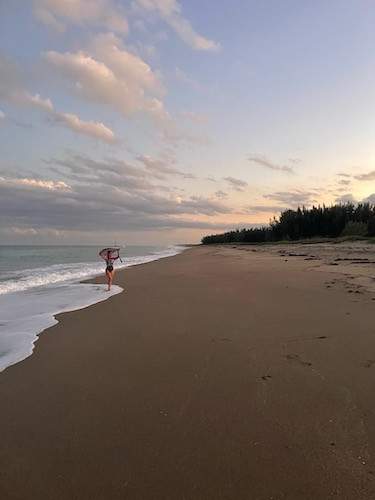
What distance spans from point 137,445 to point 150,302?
18.4 ft

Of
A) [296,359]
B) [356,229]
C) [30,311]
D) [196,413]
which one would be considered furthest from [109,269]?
[356,229]

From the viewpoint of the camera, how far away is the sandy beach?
2.10 meters

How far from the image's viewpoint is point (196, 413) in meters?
2.86

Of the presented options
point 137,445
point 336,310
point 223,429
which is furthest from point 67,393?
point 336,310

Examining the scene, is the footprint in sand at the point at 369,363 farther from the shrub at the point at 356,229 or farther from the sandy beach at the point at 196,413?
the shrub at the point at 356,229

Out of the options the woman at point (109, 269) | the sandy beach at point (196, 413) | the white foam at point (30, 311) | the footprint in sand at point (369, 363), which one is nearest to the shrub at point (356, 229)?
the woman at point (109, 269)

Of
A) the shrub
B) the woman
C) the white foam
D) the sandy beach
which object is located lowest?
the sandy beach

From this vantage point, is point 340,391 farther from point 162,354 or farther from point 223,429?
point 162,354

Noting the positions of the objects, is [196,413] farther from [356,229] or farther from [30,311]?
[356,229]

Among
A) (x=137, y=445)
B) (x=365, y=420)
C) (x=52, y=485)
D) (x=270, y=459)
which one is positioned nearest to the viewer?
(x=52, y=485)

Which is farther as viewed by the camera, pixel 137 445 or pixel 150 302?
pixel 150 302

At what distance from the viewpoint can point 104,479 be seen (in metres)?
2.14

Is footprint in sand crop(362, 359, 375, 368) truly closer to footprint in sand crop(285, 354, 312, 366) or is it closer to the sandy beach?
the sandy beach

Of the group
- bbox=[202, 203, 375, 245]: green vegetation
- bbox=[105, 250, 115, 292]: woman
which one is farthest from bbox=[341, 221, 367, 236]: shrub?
bbox=[105, 250, 115, 292]: woman
